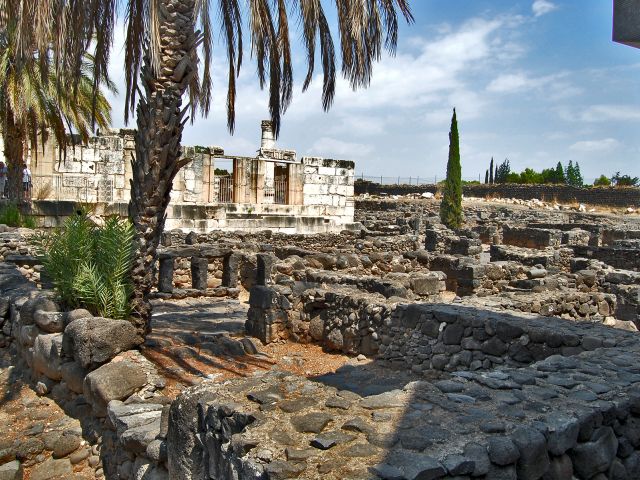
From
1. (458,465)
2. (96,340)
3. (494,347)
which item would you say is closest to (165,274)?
(96,340)

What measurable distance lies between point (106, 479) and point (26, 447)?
90cm

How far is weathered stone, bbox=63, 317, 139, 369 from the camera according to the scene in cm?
512

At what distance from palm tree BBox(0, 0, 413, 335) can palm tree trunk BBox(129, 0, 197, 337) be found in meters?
0.01

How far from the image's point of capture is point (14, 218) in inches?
567

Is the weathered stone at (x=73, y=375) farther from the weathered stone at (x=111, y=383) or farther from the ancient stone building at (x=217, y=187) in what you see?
the ancient stone building at (x=217, y=187)

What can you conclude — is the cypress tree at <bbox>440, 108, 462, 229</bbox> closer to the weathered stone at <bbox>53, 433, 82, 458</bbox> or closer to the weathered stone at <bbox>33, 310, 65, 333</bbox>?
the weathered stone at <bbox>33, 310, 65, 333</bbox>

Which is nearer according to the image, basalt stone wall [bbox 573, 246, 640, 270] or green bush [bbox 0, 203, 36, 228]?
green bush [bbox 0, 203, 36, 228]

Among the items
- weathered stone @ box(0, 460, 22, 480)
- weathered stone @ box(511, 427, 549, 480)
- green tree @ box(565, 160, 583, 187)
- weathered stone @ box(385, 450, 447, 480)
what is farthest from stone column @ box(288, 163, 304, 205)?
green tree @ box(565, 160, 583, 187)

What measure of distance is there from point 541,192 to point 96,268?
42.3 meters

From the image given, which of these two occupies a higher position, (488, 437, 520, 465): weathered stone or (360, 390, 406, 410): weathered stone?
(360, 390, 406, 410): weathered stone

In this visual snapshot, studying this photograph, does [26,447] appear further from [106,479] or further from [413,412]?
[413,412]

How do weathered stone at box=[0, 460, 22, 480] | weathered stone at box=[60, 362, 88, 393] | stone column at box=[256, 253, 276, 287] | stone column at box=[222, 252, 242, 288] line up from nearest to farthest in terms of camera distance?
weathered stone at box=[0, 460, 22, 480] < weathered stone at box=[60, 362, 88, 393] < stone column at box=[256, 253, 276, 287] < stone column at box=[222, 252, 242, 288]

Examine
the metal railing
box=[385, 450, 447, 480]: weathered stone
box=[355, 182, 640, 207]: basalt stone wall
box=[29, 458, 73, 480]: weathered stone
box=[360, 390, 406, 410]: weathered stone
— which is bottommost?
box=[29, 458, 73, 480]: weathered stone

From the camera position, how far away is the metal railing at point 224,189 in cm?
1919
